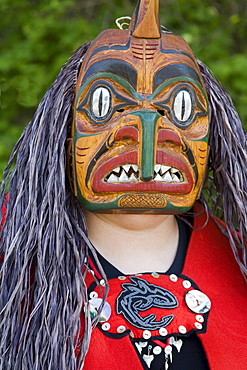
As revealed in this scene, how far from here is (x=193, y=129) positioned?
1486mm

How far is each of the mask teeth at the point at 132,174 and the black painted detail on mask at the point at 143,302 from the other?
0.82ft

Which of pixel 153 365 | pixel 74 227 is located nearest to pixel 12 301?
pixel 74 227

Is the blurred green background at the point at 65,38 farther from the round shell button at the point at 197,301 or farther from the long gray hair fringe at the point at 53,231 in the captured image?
the round shell button at the point at 197,301

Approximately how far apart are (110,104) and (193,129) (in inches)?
8.7

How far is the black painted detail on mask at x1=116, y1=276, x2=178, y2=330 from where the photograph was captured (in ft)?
4.66

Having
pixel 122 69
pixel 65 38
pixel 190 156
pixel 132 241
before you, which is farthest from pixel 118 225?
pixel 65 38

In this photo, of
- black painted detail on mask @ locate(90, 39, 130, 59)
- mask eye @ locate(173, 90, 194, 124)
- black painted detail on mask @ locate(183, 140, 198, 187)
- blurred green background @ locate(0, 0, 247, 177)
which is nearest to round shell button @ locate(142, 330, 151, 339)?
black painted detail on mask @ locate(183, 140, 198, 187)

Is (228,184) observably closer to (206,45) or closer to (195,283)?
(195,283)

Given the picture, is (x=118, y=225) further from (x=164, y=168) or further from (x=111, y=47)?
(x=111, y=47)

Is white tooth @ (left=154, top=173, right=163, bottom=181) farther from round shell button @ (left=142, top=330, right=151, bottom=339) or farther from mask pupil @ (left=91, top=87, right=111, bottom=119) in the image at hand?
round shell button @ (left=142, top=330, right=151, bottom=339)

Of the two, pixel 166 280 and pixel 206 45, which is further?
pixel 206 45

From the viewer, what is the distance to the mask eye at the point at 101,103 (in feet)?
4.76

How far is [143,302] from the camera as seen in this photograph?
144cm

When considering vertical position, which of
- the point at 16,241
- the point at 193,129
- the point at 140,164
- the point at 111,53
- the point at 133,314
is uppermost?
the point at 111,53
